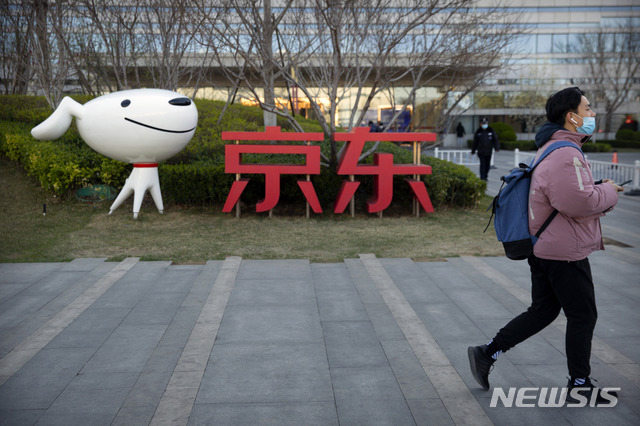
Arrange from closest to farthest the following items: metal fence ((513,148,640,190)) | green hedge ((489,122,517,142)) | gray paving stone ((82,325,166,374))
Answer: gray paving stone ((82,325,166,374)) → metal fence ((513,148,640,190)) → green hedge ((489,122,517,142))

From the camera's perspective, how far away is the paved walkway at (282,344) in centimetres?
362

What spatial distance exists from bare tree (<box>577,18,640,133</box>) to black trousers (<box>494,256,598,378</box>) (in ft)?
111

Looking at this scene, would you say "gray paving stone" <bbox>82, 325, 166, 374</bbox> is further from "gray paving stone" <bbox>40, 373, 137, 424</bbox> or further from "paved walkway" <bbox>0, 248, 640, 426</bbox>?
"gray paving stone" <bbox>40, 373, 137, 424</bbox>

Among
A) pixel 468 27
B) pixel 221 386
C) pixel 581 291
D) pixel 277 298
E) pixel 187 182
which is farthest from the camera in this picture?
pixel 468 27

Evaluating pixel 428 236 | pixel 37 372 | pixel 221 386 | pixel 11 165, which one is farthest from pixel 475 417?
pixel 11 165

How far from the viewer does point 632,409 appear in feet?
11.8

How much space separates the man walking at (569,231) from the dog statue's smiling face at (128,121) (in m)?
6.73

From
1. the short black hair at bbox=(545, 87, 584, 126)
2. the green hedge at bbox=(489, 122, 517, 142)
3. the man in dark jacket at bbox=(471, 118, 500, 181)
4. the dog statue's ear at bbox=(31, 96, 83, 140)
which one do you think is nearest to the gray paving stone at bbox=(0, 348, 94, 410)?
the short black hair at bbox=(545, 87, 584, 126)

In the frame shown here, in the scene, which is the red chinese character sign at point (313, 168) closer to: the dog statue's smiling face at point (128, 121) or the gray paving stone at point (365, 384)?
the dog statue's smiling face at point (128, 121)

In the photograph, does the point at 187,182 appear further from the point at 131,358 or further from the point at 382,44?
the point at 131,358

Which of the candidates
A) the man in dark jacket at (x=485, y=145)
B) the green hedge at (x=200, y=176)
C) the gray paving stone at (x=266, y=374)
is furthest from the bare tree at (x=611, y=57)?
the gray paving stone at (x=266, y=374)

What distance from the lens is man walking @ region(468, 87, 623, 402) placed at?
3.48 metres

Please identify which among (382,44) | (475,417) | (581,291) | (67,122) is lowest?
(475,417)

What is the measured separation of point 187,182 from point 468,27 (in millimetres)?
6213
